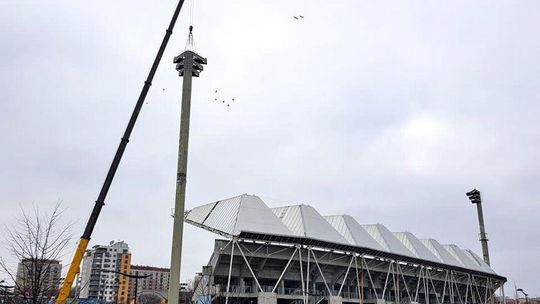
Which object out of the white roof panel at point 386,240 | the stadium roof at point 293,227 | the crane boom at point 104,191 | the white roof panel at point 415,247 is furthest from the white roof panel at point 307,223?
the crane boom at point 104,191

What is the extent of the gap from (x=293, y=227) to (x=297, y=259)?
4.62 meters

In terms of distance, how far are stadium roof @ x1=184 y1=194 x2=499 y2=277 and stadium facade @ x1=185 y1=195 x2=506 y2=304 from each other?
141mm

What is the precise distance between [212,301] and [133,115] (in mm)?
41278

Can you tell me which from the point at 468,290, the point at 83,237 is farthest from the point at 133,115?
the point at 468,290

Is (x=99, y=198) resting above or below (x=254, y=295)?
above

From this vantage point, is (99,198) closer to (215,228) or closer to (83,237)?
(83,237)

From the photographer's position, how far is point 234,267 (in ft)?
223

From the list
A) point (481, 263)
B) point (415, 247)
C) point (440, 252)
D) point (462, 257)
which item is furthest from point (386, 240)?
point (481, 263)

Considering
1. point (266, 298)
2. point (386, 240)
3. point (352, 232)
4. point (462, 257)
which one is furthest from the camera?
point (462, 257)

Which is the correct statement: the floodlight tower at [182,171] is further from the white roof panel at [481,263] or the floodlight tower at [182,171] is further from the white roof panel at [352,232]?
the white roof panel at [481,263]

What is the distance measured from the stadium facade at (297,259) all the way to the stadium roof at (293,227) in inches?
5.6

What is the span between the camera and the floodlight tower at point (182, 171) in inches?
1350

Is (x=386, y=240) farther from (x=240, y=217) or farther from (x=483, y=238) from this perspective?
(x=483, y=238)

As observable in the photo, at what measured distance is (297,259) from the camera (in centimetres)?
6906
